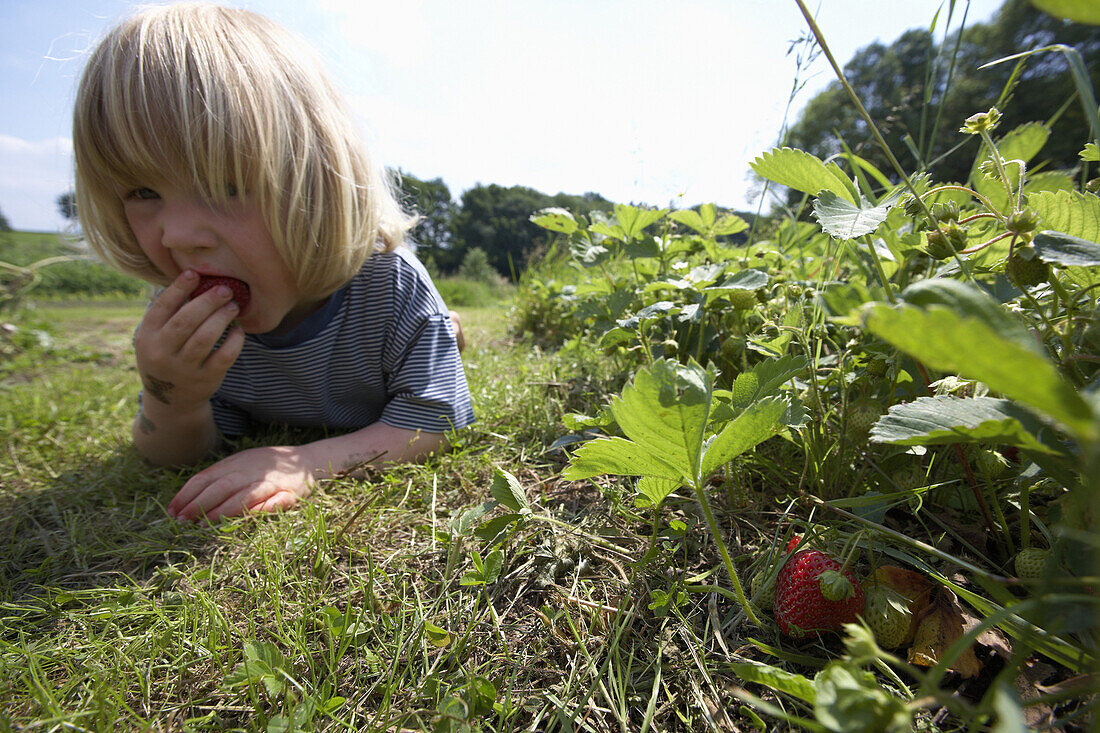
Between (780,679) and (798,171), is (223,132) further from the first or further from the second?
(780,679)

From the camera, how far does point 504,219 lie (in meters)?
25.4

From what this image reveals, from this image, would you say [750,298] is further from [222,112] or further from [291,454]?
[222,112]

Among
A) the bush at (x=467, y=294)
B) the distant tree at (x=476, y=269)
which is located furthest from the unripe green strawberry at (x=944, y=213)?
Result: the distant tree at (x=476, y=269)

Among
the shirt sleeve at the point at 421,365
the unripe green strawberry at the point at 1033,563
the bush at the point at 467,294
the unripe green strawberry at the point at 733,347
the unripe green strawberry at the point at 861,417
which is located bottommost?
the bush at the point at 467,294

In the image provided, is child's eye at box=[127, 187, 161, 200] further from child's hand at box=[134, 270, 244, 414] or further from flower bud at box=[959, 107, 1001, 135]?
flower bud at box=[959, 107, 1001, 135]

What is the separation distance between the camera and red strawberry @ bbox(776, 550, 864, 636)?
500 millimetres

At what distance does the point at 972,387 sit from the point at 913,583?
9.3 inches

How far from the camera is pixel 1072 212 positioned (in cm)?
52

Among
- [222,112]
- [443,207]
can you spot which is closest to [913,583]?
[222,112]

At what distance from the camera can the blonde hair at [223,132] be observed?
108 cm

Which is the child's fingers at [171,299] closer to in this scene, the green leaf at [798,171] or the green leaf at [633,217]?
the green leaf at [633,217]

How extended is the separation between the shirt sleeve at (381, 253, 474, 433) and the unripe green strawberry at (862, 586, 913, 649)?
88 cm

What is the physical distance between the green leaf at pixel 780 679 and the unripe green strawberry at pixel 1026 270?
0.40 m

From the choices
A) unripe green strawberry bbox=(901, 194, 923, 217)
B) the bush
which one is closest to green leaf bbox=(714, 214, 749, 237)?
unripe green strawberry bbox=(901, 194, 923, 217)
